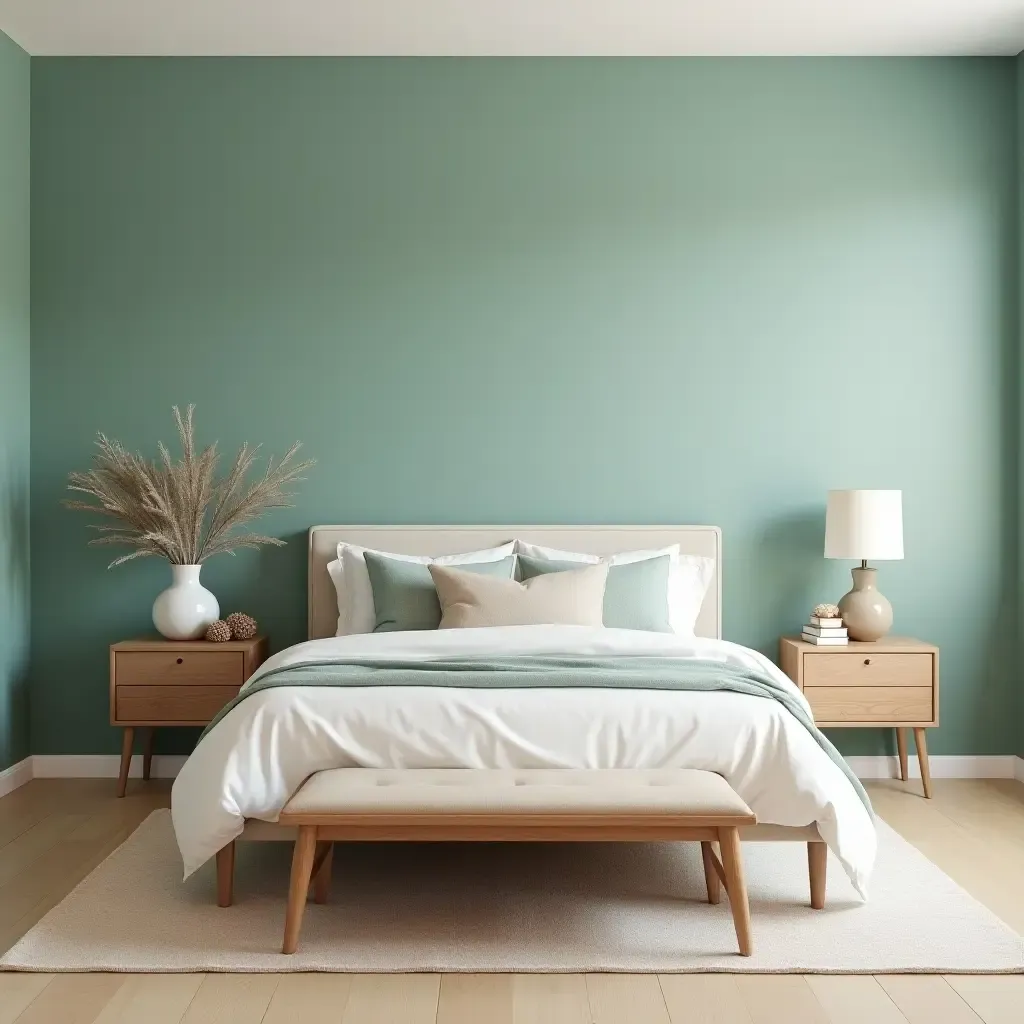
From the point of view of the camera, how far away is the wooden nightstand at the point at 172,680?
14.7 feet

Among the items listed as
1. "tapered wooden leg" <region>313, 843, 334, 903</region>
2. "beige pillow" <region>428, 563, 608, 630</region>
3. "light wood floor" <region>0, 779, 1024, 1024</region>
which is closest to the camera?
"light wood floor" <region>0, 779, 1024, 1024</region>

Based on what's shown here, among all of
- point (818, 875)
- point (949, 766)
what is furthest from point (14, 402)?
point (949, 766)

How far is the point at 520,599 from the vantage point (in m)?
4.20

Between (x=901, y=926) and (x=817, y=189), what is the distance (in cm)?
315

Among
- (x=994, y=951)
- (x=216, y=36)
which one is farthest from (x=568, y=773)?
(x=216, y=36)

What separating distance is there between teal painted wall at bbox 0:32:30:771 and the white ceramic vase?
0.67m

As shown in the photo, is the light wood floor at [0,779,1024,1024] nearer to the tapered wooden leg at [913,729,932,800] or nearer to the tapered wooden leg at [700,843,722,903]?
the tapered wooden leg at [700,843,722,903]

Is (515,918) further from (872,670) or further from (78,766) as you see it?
(78,766)

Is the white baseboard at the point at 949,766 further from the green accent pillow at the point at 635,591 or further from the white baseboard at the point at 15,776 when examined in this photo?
the white baseboard at the point at 15,776

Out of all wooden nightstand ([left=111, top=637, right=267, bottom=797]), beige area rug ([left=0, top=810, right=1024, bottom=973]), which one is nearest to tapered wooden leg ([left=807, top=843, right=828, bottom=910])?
beige area rug ([left=0, top=810, right=1024, bottom=973])

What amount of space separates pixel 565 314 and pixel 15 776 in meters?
3.07

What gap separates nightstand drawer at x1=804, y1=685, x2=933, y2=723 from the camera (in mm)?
4508

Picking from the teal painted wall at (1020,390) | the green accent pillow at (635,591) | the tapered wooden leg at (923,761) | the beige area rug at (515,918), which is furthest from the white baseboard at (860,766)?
the green accent pillow at (635,591)

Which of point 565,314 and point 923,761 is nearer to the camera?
point 923,761
